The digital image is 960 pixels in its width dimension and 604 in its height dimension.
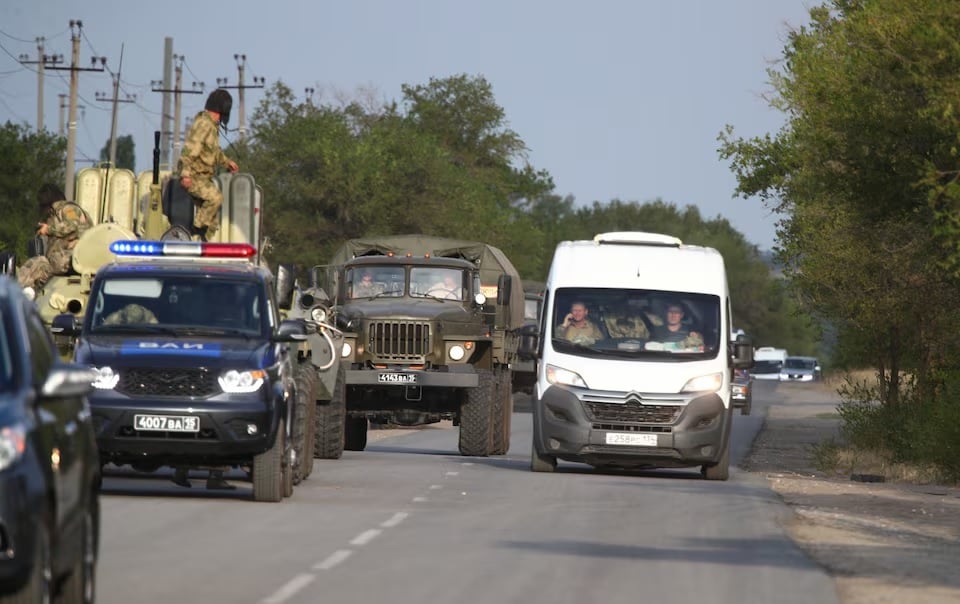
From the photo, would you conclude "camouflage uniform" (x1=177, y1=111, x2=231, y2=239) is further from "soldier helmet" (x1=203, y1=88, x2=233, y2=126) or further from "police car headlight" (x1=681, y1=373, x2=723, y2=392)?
"police car headlight" (x1=681, y1=373, x2=723, y2=392)

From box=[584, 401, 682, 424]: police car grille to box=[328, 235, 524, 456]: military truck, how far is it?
477cm

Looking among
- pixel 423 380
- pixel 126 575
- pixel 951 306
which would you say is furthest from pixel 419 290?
pixel 126 575

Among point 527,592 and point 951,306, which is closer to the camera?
point 527,592

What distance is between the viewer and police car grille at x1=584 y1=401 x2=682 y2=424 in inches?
961

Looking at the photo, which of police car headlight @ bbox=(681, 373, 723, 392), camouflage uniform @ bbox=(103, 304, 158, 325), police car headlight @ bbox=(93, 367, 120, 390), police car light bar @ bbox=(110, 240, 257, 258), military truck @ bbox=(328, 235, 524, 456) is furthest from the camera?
military truck @ bbox=(328, 235, 524, 456)

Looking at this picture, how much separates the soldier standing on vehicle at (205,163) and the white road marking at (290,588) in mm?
9530

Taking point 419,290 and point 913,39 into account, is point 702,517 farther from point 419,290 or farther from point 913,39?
point 419,290

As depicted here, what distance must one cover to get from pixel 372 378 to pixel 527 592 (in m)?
17.1

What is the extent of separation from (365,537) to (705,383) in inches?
398

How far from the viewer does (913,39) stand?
23.2 m

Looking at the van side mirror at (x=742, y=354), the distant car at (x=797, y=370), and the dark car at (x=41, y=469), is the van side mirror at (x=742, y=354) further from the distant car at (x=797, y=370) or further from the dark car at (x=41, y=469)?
the distant car at (x=797, y=370)

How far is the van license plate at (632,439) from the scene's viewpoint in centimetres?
2433

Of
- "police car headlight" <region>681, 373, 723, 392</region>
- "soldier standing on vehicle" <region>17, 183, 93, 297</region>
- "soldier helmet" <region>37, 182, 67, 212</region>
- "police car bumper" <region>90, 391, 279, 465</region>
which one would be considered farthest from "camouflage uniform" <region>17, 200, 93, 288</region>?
"police car headlight" <region>681, 373, 723, 392</region>

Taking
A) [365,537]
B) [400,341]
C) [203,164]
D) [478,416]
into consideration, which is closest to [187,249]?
[203,164]
